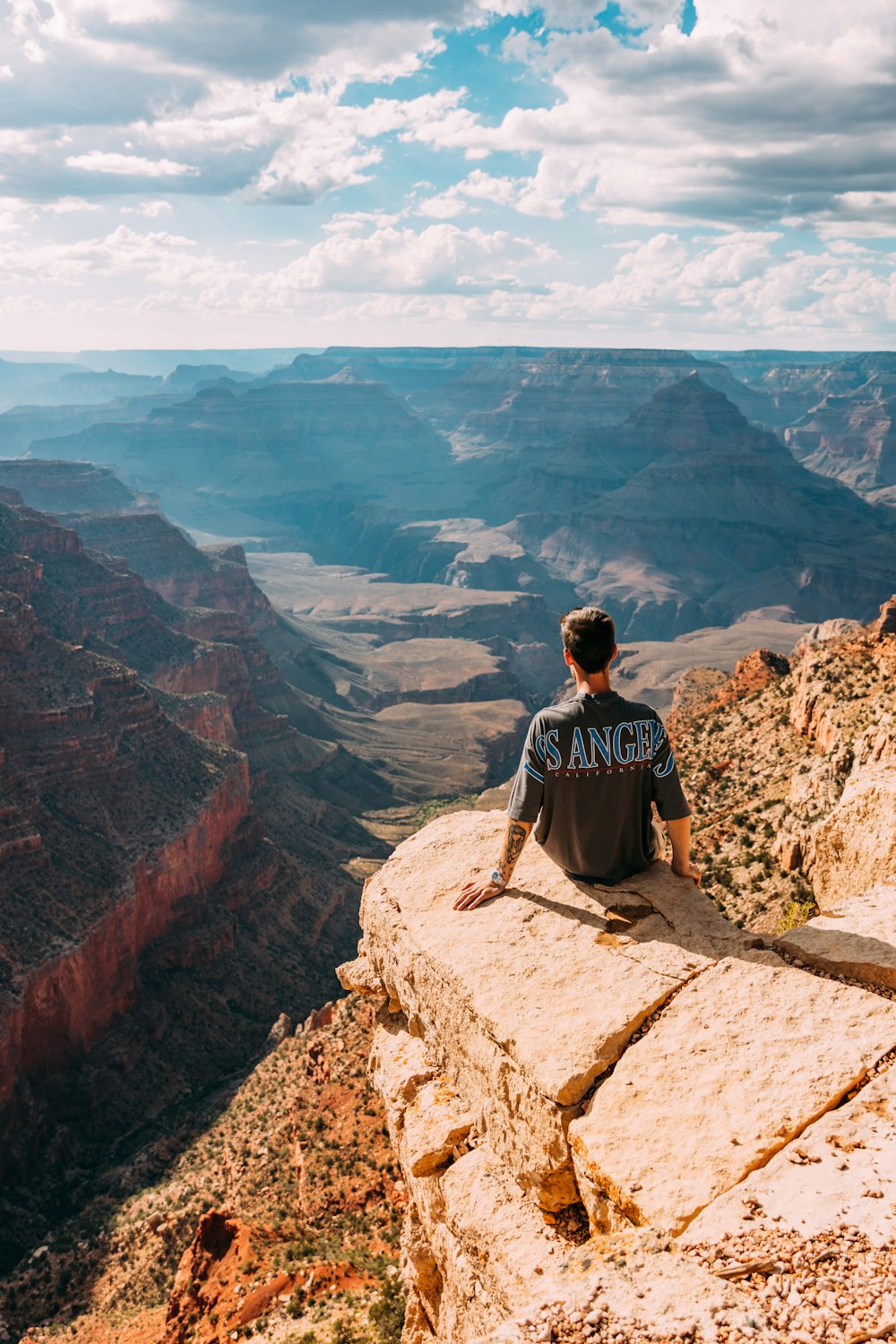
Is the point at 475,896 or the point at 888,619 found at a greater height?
the point at 475,896

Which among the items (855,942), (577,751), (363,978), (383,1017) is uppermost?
(577,751)

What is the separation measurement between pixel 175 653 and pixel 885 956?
3146 inches

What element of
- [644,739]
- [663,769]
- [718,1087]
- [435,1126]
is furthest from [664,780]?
[435,1126]

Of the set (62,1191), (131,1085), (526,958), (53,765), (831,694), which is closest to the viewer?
(526,958)

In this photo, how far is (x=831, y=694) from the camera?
1085 inches

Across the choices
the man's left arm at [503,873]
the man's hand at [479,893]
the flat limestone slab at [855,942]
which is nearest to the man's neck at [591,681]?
the man's left arm at [503,873]

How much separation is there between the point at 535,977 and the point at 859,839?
5547 millimetres

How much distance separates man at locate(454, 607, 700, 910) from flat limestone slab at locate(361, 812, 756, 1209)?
265mm

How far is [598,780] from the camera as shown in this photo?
832cm

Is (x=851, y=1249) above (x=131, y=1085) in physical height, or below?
above

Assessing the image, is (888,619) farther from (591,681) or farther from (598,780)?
(598,780)

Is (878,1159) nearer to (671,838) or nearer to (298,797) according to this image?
(671,838)

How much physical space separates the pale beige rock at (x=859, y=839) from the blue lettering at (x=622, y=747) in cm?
350

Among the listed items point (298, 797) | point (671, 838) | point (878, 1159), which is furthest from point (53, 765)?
point (878, 1159)
